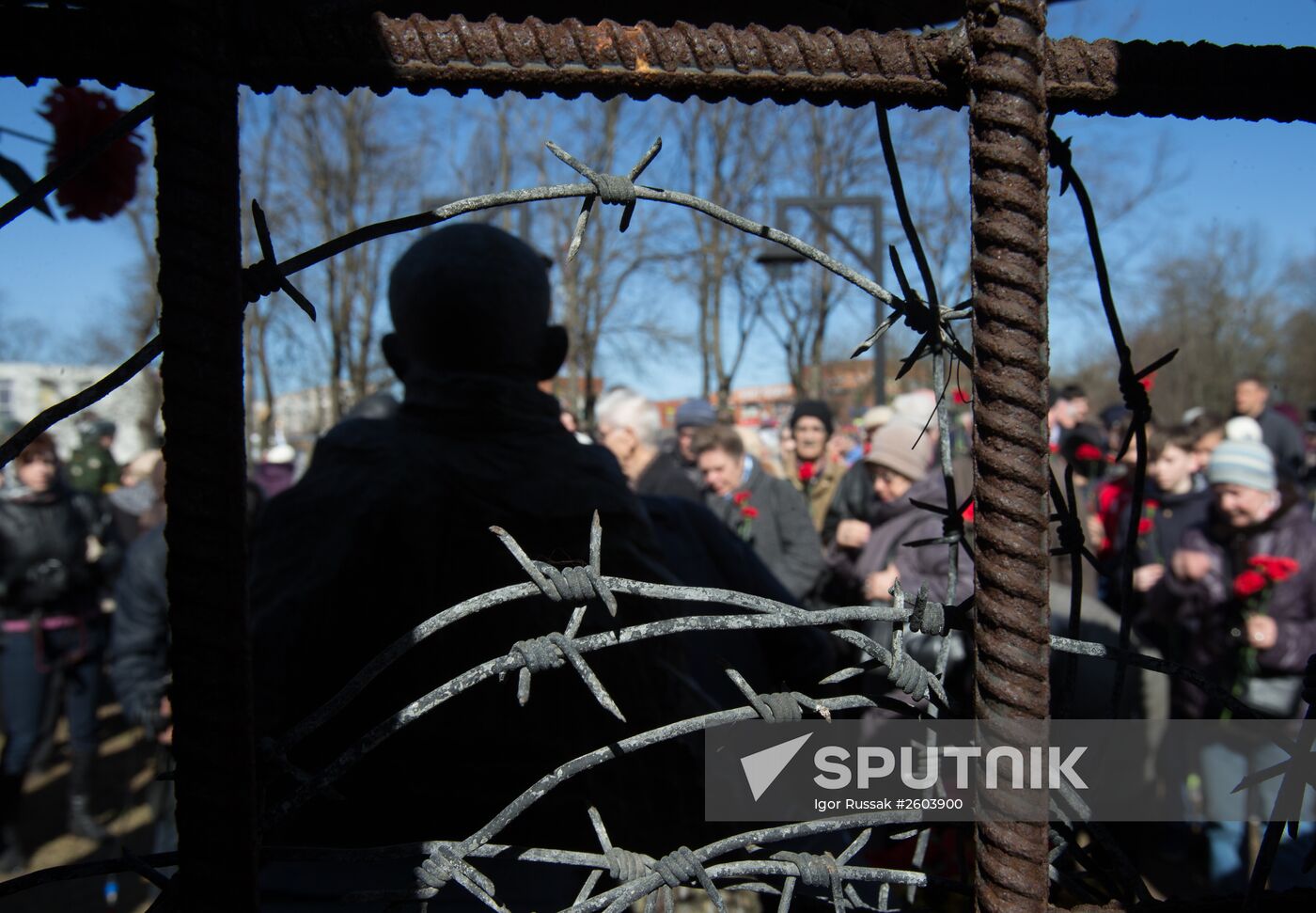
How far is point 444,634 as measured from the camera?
1558 millimetres

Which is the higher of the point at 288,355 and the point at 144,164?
the point at 288,355

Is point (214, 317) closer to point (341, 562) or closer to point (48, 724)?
point (341, 562)

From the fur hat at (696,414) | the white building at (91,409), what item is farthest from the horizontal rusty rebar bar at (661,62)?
the white building at (91,409)

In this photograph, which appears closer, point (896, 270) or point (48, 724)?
point (896, 270)

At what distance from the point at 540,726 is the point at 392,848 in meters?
0.71

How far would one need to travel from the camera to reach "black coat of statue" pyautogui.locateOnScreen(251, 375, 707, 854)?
1.52m

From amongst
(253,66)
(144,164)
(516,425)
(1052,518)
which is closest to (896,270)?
(1052,518)

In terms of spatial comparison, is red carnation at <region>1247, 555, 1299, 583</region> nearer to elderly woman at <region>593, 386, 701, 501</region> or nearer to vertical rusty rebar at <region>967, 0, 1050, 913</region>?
elderly woman at <region>593, 386, 701, 501</region>

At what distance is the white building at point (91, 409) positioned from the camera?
40.8 ft

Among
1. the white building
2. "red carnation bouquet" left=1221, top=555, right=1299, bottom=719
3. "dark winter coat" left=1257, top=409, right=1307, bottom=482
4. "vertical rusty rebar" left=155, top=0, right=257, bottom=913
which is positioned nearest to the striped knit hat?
"red carnation bouquet" left=1221, top=555, right=1299, bottom=719

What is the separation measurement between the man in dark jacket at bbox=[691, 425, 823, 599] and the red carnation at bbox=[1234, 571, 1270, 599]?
183cm

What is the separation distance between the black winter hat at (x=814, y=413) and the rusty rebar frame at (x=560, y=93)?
5.21m

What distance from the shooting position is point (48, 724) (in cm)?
476

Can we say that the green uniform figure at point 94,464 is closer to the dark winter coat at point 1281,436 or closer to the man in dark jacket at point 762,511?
the man in dark jacket at point 762,511
